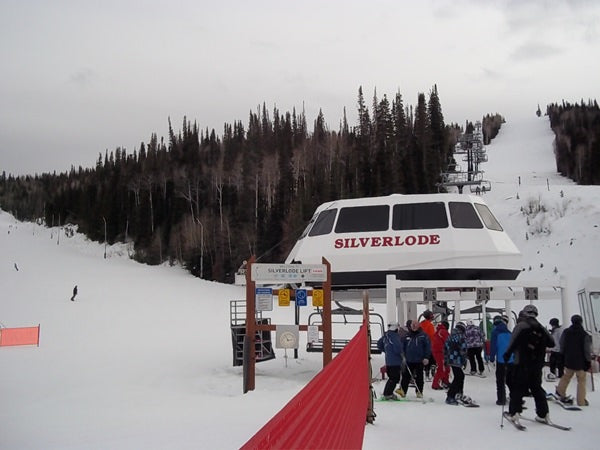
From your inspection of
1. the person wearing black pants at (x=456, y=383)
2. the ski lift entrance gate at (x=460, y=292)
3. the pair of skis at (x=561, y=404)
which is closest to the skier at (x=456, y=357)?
the person wearing black pants at (x=456, y=383)

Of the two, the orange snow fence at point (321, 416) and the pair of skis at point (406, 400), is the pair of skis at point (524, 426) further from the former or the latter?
the orange snow fence at point (321, 416)

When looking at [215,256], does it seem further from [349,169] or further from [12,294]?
[12,294]

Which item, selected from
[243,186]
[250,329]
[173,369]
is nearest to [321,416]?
[250,329]

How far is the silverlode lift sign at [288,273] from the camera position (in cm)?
1191

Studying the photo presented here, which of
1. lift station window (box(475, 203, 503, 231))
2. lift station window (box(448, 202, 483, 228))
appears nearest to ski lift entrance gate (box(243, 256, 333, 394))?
lift station window (box(448, 202, 483, 228))

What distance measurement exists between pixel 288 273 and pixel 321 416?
8.71 meters

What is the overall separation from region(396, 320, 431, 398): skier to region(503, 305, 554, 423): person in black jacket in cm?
232

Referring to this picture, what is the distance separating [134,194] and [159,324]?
52.9 meters

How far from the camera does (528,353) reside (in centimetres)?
737

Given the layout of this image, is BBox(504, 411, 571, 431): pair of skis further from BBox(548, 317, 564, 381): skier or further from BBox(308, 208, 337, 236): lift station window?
BBox(308, 208, 337, 236): lift station window

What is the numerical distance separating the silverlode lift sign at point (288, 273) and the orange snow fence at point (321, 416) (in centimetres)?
557

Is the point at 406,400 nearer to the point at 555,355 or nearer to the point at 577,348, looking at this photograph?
the point at 577,348

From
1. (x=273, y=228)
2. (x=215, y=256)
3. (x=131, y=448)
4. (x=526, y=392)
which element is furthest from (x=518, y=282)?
(x=215, y=256)

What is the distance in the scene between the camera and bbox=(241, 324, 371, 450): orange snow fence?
2394 millimetres
